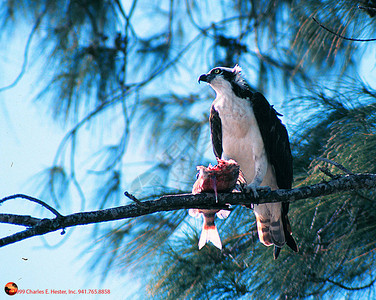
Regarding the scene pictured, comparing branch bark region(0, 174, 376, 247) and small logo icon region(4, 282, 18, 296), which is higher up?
small logo icon region(4, 282, 18, 296)

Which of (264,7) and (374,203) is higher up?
(264,7)

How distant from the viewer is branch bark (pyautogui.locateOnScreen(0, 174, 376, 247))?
1669 mm

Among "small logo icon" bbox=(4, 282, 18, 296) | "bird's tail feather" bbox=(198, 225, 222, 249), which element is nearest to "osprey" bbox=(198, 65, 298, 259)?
"bird's tail feather" bbox=(198, 225, 222, 249)

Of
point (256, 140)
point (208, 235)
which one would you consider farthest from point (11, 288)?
point (256, 140)

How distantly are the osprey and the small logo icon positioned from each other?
115cm

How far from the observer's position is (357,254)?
2076 mm

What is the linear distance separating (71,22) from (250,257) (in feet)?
6.68

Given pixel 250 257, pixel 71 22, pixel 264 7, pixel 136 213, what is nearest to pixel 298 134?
pixel 250 257

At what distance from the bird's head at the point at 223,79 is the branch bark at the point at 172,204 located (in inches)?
27.7

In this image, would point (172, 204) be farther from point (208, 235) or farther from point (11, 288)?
point (11, 288)

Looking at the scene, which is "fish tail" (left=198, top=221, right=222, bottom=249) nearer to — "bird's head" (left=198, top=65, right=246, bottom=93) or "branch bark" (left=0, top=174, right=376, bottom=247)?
"branch bark" (left=0, top=174, right=376, bottom=247)

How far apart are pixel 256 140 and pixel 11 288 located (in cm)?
133

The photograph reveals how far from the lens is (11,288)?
2299 millimetres

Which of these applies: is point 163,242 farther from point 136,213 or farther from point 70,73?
point 70,73
